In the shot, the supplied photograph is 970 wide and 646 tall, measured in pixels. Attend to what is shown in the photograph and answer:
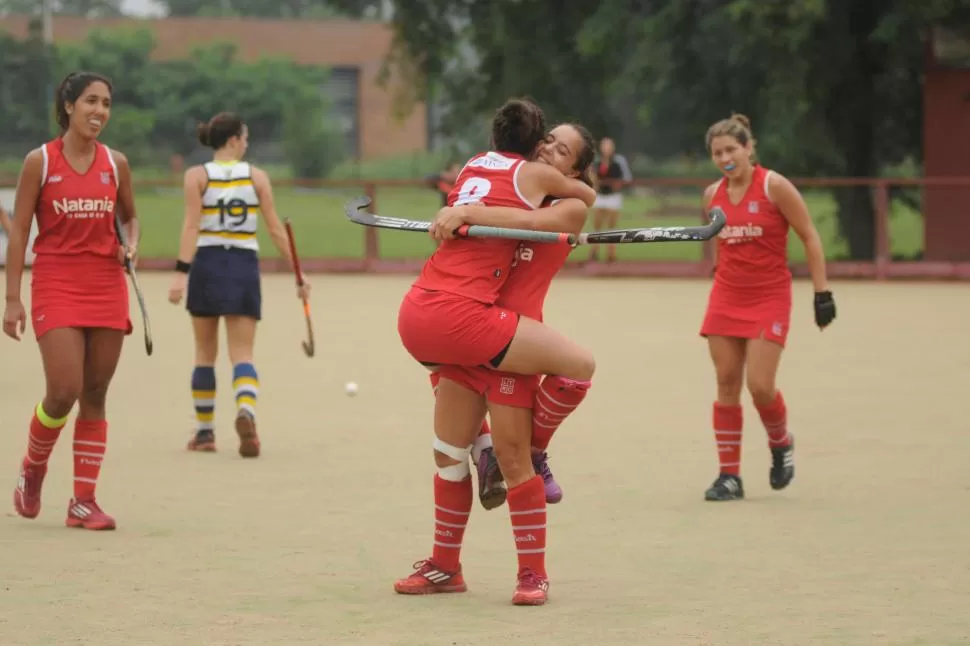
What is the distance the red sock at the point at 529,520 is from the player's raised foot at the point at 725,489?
252cm

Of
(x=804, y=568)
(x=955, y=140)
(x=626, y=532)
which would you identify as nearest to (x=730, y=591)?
(x=804, y=568)

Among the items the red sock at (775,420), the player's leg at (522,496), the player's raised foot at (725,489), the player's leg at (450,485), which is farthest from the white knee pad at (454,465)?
the red sock at (775,420)

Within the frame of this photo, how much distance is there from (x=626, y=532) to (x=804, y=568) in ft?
3.49

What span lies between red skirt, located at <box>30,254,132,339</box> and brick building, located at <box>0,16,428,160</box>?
66663mm

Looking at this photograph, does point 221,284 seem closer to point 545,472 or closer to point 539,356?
point 545,472

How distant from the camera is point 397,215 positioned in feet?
122

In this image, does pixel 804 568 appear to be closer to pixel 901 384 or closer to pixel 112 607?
pixel 112 607

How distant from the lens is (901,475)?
373 inches

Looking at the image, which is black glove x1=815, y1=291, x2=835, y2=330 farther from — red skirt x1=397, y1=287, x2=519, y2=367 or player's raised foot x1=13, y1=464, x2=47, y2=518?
player's raised foot x1=13, y1=464, x2=47, y2=518

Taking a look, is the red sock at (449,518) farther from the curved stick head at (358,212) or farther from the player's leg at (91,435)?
the player's leg at (91,435)

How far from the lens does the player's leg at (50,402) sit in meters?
7.59

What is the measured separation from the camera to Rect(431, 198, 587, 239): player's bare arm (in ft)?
20.4

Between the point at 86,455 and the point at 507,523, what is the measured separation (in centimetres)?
186

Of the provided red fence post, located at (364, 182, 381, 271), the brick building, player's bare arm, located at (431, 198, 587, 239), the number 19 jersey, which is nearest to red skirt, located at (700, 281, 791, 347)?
player's bare arm, located at (431, 198, 587, 239)
